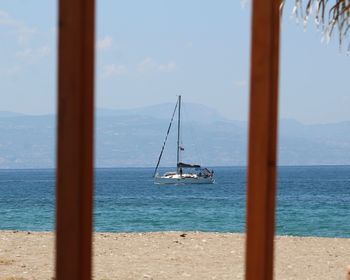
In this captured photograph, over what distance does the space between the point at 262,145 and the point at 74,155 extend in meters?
0.65

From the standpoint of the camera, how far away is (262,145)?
8.32ft

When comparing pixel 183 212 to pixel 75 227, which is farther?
pixel 183 212

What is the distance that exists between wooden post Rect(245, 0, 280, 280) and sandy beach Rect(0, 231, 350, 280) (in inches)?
265

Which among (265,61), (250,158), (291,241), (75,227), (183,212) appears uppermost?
(265,61)

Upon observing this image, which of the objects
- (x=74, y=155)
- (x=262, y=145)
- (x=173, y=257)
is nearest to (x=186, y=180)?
(x=173, y=257)

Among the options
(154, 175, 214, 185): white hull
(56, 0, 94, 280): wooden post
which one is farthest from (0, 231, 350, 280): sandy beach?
(154, 175, 214, 185): white hull

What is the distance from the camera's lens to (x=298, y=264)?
11.3m

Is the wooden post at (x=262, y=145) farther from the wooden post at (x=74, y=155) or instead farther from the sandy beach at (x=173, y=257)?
the sandy beach at (x=173, y=257)

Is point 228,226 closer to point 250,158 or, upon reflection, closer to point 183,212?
point 183,212

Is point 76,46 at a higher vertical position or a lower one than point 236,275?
higher

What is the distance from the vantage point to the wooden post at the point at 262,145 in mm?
2508

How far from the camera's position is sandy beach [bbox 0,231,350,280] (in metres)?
9.91

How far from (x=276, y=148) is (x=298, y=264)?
358 inches

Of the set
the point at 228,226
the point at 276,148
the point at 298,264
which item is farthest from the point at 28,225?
the point at 276,148
